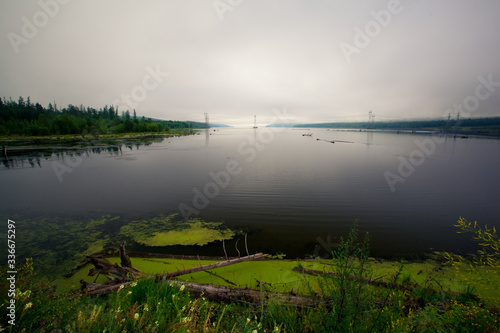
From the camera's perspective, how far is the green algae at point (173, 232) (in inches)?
280

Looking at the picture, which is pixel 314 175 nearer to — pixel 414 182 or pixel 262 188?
pixel 262 188

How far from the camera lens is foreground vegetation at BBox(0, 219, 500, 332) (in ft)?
8.13

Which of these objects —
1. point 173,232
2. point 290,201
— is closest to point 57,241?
point 173,232

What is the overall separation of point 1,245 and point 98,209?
3420 millimetres

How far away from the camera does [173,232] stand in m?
7.68

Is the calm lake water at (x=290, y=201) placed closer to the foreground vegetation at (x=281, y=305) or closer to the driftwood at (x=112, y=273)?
the foreground vegetation at (x=281, y=305)

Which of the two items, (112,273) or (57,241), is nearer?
(112,273)

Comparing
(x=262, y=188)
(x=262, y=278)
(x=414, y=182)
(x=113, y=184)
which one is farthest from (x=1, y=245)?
(x=414, y=182)

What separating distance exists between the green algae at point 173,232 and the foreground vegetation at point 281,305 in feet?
5.21

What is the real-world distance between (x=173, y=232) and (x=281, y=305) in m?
5.60

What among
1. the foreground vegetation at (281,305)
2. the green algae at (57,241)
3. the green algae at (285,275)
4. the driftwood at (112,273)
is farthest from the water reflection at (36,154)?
the foreground vegetation at (281,305)

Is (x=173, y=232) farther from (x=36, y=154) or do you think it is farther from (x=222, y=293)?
(x=36, y=154)

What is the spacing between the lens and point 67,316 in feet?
9.06

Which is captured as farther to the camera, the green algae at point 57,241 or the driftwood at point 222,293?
the green algae at point 57,241
